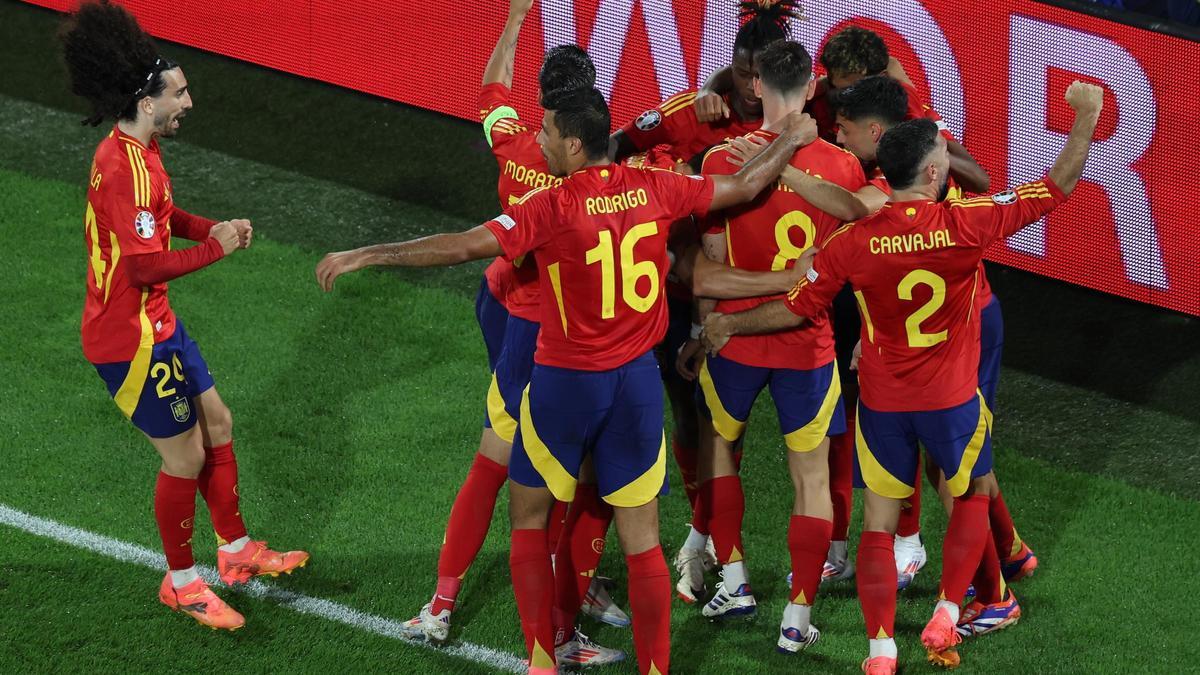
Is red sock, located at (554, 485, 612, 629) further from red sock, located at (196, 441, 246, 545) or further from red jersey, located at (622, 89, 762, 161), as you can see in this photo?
red jersey, located at (622, 89, 762, 161)

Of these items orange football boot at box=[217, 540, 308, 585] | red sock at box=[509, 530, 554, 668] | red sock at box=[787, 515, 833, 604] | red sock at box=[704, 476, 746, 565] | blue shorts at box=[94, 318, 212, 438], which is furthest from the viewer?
orange football boot at box=[217, 540, 308, 585]

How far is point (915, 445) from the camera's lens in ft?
20.4

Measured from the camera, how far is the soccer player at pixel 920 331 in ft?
18.8

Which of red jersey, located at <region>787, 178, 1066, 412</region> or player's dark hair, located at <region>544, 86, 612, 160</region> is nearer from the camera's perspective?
player's dark hair, located at <region>544, 86, 612, 160</region>

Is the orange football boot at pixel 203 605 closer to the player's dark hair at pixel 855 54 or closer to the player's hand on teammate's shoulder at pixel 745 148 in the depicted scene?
the player's hand on teammate's shoulder at pixel 745 148

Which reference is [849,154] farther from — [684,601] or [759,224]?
[684,601]

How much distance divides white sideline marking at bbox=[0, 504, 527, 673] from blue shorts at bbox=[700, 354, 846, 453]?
4.55 ft

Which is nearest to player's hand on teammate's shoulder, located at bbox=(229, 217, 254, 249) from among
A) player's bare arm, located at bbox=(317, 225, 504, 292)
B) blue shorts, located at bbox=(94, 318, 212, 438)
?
blue shorts, located at bbox=(94, 318, 212, 438)

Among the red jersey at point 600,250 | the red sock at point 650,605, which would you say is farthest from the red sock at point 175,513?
the red sock at point 650,605

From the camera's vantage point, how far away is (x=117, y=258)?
6266mm

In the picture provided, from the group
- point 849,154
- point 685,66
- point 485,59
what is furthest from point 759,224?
point 485,59

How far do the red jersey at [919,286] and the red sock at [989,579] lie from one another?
2.87 ft

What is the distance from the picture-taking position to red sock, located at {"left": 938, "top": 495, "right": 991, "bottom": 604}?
6289 mm

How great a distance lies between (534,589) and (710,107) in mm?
2308
